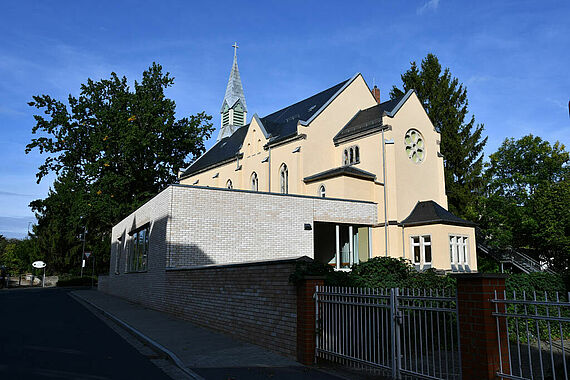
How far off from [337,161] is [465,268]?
34.3 ft

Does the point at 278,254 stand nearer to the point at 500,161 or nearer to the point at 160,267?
the point at 160,267

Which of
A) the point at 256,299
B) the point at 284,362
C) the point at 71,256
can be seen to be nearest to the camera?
the point at 284,362

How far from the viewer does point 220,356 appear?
306 inches

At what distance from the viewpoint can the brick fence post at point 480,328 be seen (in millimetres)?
4867

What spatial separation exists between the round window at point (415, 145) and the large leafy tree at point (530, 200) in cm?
1004

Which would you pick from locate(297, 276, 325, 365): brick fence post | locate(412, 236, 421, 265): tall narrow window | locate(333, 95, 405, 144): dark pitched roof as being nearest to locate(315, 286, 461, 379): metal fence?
locate(297, 276, 325, 365): brick fence post

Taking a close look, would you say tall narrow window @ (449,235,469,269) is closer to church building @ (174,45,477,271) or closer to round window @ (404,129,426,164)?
church building @ (174,45,477,271)

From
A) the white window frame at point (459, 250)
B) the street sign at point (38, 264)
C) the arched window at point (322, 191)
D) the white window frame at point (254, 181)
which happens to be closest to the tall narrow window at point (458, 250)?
the white window frame at point (459, 250)

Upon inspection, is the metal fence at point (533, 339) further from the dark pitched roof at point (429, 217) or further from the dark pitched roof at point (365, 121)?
the dark pitched roof at point (365, 121)

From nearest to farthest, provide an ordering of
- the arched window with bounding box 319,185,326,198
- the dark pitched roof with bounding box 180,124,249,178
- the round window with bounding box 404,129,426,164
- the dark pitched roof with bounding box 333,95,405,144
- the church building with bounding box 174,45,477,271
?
the church building with bounding box 174,45,477,271, the arched window with bounding box 319,185,326,198, the dark pitched roof with bounding box 333,95,405,144, the round window with bounding box 404,129,426,164, the dark pitched roof with bounding box 180,124,249,178

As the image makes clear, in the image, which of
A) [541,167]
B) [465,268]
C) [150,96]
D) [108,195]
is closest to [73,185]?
[108,195]

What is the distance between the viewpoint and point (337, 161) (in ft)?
97.5

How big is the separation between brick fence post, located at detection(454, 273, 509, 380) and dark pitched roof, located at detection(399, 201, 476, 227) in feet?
66.4

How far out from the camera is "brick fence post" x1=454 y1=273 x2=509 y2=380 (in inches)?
192
